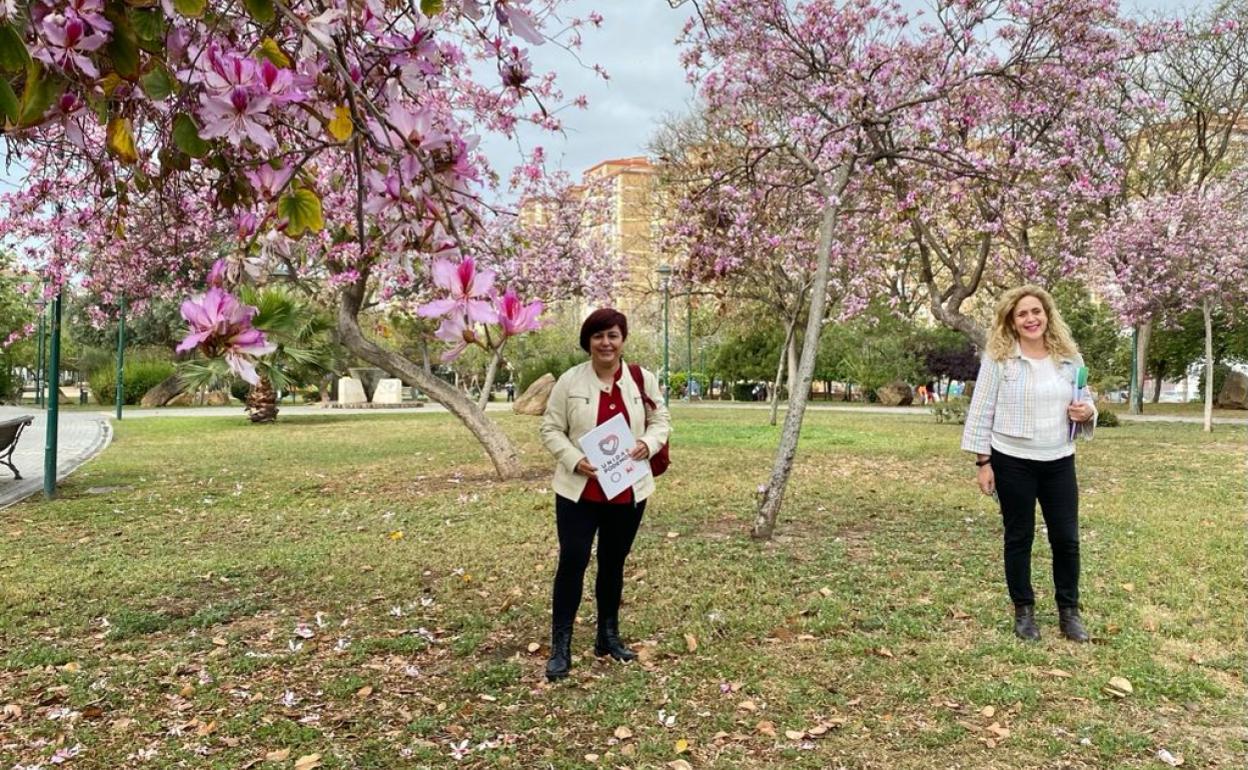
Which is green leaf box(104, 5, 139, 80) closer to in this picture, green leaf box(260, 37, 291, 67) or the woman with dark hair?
green leaf box(260, 37, 291, 67)

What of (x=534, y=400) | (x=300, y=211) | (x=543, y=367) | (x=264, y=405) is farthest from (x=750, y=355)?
(x=300, y=211)

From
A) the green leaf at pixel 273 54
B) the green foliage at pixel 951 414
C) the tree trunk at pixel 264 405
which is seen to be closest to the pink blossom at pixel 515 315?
the green leaf at pixel 273 54

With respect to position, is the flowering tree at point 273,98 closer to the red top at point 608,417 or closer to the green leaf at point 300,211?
the green leaf at point 300,211

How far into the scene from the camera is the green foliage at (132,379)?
1220 inches

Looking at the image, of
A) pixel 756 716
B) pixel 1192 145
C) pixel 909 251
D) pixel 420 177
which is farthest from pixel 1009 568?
pixel 1192 145

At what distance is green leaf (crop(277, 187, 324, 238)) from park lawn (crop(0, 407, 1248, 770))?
218cm

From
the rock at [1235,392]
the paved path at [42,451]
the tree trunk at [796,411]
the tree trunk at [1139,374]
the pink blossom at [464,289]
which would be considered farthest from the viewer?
the rock at [1235,392]

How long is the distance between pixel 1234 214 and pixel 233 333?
2274cm

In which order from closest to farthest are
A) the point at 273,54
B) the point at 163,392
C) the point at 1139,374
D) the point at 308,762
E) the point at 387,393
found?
the point at 273,54
the point at 308,762
the point at 1139,374
the point at 163,392
the point at 387,393

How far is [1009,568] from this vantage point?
13.3 feet

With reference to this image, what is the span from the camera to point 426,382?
9.75m

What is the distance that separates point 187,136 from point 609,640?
3089mm

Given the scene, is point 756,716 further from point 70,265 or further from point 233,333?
point 70,265

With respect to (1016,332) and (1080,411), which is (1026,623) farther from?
(1016,332)
